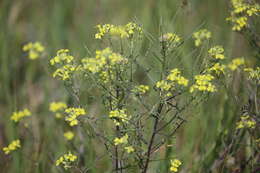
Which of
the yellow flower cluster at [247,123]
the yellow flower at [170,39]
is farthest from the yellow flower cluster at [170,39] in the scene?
the yellow flower cluster at [247,123]

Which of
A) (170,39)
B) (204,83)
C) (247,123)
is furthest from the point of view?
(247,123)

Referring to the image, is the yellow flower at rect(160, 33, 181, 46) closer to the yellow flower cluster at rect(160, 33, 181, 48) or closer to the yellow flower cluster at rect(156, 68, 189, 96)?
the yellow flower cluster at rect(160, 33, 181, 48)

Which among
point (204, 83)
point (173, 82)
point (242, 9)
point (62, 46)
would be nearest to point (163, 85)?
point (173, 82)

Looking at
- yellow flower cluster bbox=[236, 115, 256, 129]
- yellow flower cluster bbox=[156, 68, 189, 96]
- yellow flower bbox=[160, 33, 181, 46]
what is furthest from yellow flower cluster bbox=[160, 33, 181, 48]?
yellow flower cluster bbox=[236, 115, 256, 129]

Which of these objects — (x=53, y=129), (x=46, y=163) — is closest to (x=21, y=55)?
(x=53, y=129)

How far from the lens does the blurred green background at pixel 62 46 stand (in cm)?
295

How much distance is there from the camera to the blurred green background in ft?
9.68

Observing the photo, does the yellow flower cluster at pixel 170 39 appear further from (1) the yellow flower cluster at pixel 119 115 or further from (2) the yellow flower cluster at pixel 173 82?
(1) the yellow flower cluster at pixel 119 115

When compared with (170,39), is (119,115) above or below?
below

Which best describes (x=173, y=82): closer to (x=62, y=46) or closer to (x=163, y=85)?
(x=163, y=85)

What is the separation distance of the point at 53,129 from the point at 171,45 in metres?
1.78

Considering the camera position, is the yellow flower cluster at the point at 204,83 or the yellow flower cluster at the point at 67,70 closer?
the yellow flower cluster at the point at 204,83

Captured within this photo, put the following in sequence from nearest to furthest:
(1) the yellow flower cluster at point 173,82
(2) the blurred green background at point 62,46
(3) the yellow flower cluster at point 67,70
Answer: (1) the yellow flower cluster at point 173,82, (3) the yellow flower cluster at point 67,70, (2) the blurred green background at point 62,46

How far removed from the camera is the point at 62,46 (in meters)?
4.07
